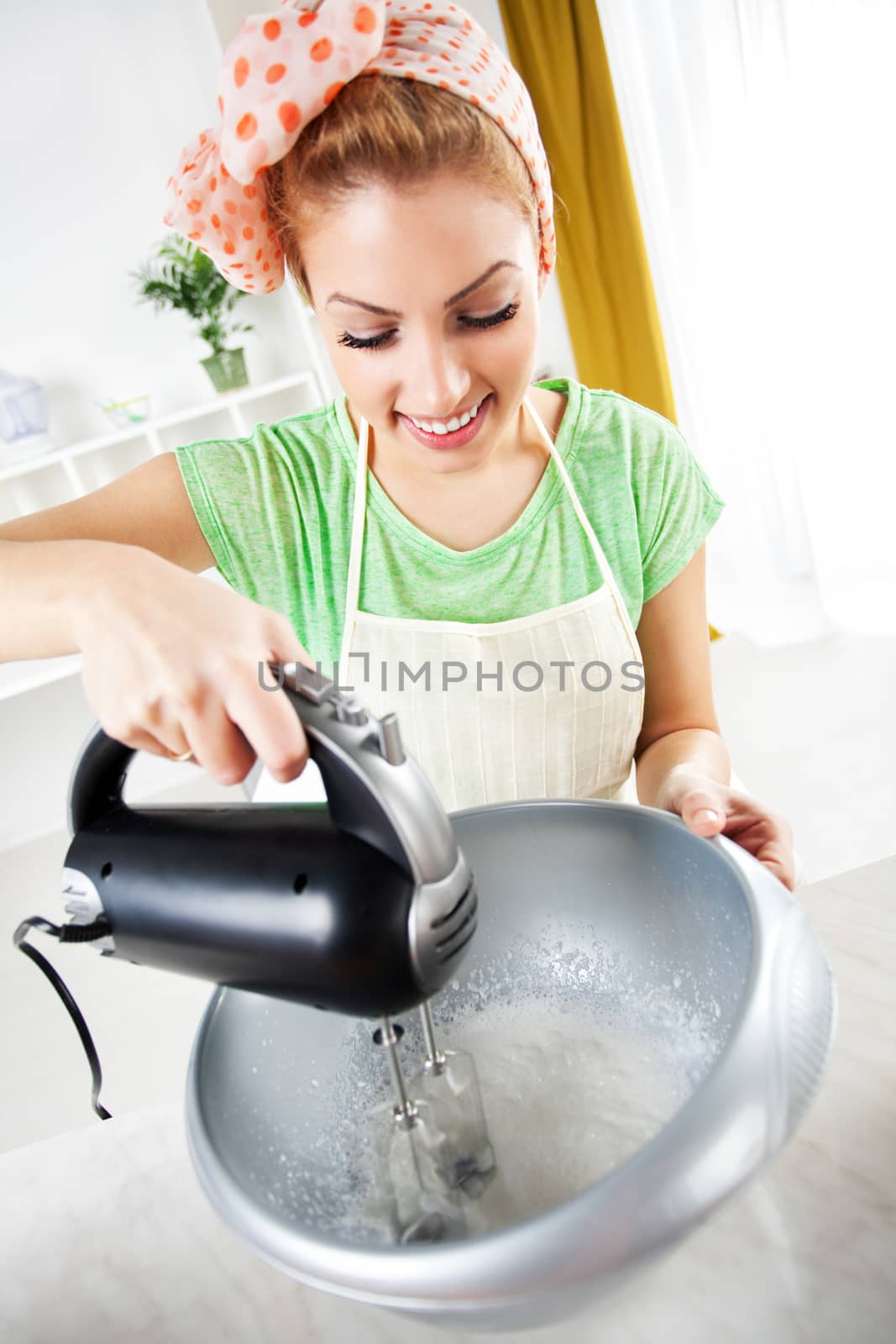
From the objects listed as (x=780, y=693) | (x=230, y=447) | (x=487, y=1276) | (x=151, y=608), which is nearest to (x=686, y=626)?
(x=230, y=447)

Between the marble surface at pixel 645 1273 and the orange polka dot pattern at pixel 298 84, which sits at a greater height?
the orange polka dot pattern at pixel 298 84

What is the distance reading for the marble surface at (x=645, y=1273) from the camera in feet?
1.59

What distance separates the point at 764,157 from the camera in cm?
268

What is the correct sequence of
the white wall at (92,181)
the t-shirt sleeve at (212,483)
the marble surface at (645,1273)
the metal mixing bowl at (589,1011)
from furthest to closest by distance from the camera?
the white wall at (92,181) → the t-shirt sleeve at (212,483) → the marble surface at (645,1273) → the metal mixing bowl at (589,1011)

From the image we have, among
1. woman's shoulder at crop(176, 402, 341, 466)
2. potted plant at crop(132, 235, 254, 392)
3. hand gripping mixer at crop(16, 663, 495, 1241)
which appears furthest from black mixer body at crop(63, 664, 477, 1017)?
potted plant at crop(132, 235, 254, 392)

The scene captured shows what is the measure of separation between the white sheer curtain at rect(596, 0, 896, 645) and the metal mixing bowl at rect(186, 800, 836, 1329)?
242 centimetres

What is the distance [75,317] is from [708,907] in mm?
3042

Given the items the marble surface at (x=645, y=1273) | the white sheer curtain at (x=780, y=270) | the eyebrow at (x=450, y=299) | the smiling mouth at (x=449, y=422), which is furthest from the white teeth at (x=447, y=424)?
the white sheer curtain at (x=780, y=270)

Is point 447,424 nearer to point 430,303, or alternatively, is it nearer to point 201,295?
point 430,303

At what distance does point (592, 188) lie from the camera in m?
3.10

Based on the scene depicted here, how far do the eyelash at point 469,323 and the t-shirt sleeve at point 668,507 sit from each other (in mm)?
351

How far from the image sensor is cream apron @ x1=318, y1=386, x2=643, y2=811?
1072 millimetres

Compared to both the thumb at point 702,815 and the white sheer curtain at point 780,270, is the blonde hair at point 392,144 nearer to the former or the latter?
the thumb at point 702,815

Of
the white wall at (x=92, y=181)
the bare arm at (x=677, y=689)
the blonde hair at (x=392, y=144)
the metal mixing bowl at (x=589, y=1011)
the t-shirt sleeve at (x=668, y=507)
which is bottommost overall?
the bare arm at (x=677, y=689)
